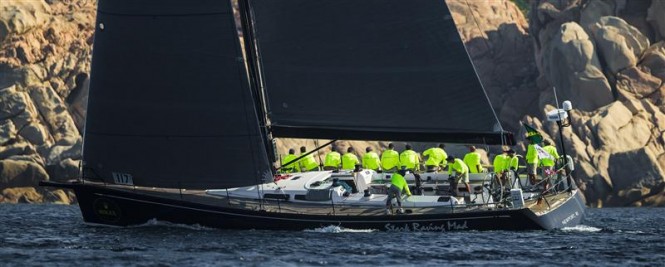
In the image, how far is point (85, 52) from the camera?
82812 mm

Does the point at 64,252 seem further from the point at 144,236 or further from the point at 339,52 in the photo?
the point at 339,52

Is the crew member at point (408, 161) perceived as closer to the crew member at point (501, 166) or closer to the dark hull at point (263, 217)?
the crew member at point (501, 166)

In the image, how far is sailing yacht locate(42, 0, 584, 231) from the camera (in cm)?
3866

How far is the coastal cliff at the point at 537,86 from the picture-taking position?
7019 cm

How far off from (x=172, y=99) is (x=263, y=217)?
4418 mm

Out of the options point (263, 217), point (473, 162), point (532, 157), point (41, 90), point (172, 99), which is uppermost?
point (41, 90)

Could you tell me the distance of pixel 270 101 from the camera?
39.7 meters

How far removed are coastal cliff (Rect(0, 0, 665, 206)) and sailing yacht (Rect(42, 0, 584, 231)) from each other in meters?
25.2

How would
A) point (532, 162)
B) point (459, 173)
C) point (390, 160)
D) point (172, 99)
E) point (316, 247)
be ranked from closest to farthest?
point (316, 247) → point (172, 99) → point (459, 173) → point (532, 162) → point (390, 160)

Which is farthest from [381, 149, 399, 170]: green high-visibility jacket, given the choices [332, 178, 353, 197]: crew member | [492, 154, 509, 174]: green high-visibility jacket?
[332, 178, 353, 197]: crew member

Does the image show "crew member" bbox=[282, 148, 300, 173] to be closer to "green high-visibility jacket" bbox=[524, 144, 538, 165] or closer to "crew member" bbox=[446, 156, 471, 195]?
"crew member" bbox=[446, 156, 471, 195]

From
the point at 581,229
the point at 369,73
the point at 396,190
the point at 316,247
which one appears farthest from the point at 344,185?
the point at 581,229

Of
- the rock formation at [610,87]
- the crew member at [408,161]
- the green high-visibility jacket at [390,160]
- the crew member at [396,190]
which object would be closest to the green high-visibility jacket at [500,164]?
the crew member at [408,161]

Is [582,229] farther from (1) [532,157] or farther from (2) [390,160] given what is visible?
(2) [390,160]
